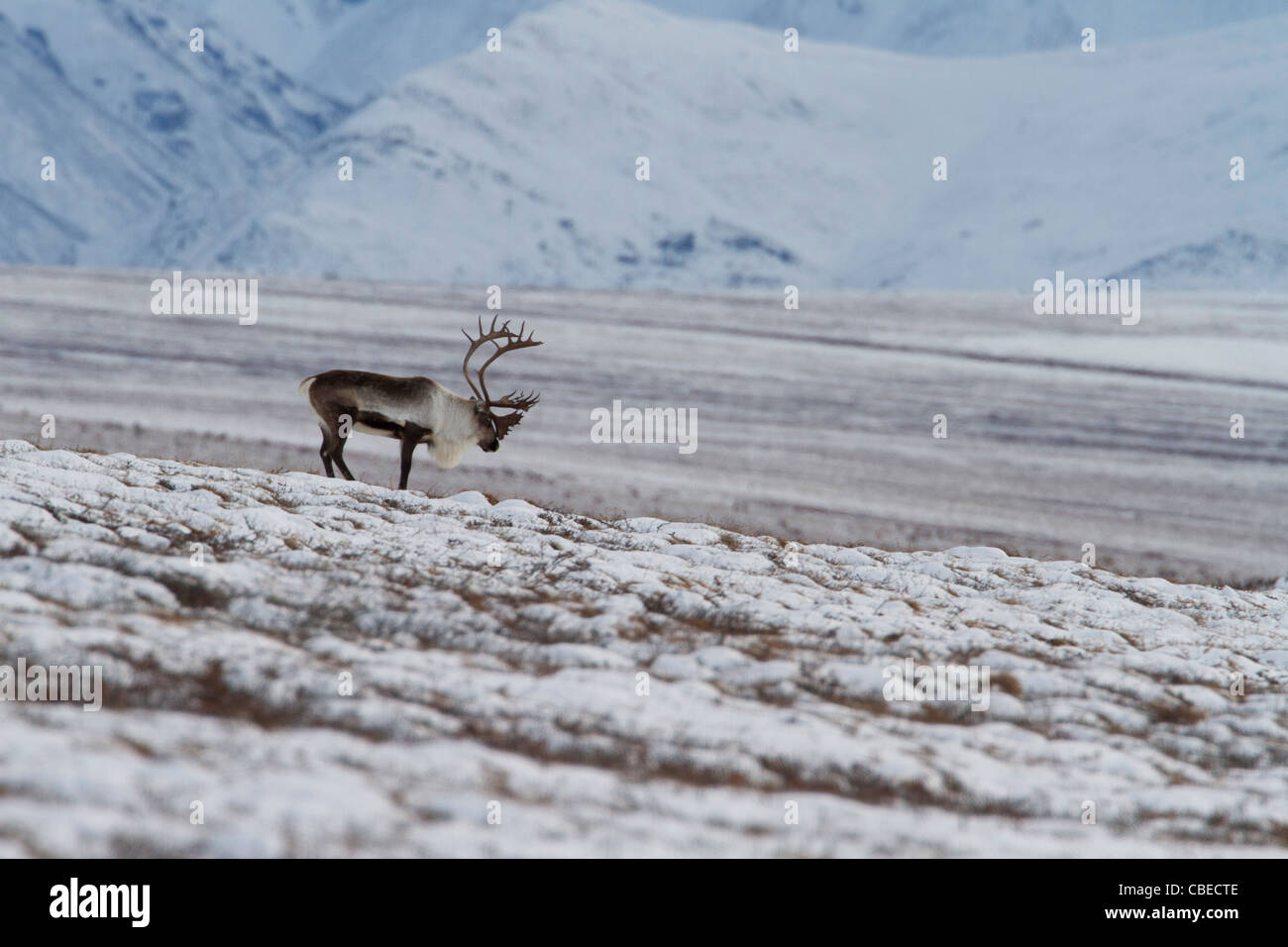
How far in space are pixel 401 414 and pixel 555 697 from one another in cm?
723

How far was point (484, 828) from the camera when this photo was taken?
5.76 metres

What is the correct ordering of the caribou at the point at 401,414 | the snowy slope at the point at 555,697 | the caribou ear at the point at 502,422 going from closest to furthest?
the snowy slope at the point at 555,697 → the caribou at the point at 401,414 → the caribou ear at the point at 502,422

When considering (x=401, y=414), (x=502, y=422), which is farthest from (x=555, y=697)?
(x=502, y=422)

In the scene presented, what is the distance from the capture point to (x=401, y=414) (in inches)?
563

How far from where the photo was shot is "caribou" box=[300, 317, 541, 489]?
13.9 metres

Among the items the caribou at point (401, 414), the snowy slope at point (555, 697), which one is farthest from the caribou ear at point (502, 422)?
the snowy slope at point (555, 697)

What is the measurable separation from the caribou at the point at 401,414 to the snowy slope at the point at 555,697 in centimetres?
128

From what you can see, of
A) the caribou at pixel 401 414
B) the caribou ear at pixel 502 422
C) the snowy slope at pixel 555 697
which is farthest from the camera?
the caribou ear at pixel 502 422

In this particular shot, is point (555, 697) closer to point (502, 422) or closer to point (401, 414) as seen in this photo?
point (401, 414)

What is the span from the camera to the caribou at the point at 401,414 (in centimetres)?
1388

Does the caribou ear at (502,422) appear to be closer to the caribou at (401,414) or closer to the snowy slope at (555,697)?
the caribou at (401,414)

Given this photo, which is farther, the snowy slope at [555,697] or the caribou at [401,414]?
the caribou at [401,414]
